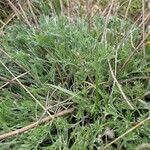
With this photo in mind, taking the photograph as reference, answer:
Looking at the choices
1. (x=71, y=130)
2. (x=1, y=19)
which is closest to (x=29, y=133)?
(x=71, y=130)

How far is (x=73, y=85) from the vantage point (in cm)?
154

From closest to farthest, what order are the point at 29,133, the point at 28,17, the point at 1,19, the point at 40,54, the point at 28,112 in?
1. the point at 29,133
2. the point at 28,112
3. the point at 40,54
4. the point at 28,17
5. the point at 1,19

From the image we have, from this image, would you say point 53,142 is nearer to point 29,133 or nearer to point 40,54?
point 29,133

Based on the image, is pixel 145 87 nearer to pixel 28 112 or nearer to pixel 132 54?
pixel 132 54

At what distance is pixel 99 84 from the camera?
1.49 meters

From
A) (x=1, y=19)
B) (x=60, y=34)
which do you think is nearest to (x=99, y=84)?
(x=60, y=34)

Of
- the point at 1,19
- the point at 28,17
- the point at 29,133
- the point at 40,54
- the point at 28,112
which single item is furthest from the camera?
the point at 1,19

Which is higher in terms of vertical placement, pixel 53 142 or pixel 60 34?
pixel 60 34

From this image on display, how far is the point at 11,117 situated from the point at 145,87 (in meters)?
0.51

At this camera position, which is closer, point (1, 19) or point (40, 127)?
point (40, 127)

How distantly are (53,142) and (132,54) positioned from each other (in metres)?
0.43

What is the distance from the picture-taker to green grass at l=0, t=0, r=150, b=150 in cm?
142

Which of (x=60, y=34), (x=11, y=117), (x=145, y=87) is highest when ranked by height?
(x=60, y=34)

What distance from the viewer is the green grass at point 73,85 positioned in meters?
1.42
